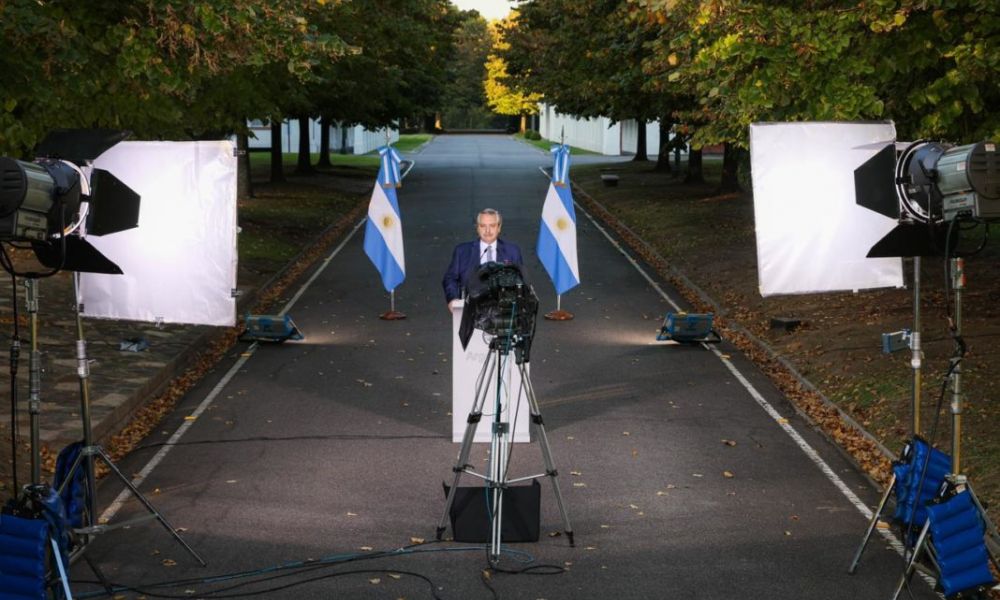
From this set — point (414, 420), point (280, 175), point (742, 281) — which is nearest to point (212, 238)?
point (414, 420)

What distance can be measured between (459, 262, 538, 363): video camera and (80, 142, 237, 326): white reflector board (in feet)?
6.17

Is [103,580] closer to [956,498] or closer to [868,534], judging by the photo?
[868,534]

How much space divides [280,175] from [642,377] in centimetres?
3569

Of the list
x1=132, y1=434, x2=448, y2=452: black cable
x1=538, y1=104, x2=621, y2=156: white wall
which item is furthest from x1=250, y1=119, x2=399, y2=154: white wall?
x1=132, y1=434, x2=448, y2=452: black cable

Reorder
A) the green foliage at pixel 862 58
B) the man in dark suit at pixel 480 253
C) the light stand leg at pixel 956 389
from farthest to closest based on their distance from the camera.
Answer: the green foliage at pixel 862 58 → the man in dark suit at pixel 480 253 → the light stand leg at pixel 956 389

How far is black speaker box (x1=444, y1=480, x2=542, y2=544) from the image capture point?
9930mm

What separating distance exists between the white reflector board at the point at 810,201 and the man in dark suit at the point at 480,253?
122 inches

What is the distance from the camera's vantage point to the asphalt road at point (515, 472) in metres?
9.21

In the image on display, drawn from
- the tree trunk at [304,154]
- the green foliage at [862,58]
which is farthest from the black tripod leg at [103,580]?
the tree trunk at [304,154]

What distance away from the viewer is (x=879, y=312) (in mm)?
20172

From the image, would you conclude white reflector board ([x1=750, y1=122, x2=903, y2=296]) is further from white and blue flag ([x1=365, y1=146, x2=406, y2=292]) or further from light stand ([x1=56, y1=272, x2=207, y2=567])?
white and blue flag ([x1=365, y1=146, x2=406, y2=292])

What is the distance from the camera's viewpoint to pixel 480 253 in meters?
12.6

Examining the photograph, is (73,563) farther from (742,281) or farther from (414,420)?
(742,281)

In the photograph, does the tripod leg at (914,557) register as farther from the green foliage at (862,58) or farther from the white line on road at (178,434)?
the green foliage at (862,58)
